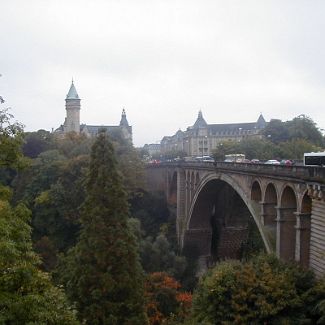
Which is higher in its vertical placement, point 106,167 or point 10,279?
point 106,167

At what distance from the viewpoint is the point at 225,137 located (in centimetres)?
13488

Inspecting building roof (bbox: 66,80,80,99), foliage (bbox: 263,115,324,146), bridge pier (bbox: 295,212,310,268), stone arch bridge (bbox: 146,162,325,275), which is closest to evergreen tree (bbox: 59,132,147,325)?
stone arch bridge (bbox: 146,162,325,275)

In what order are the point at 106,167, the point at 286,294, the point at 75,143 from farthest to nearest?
the point at 75,143 < the point at 106,167 < the point at 286,294

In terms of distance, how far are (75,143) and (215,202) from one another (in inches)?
842

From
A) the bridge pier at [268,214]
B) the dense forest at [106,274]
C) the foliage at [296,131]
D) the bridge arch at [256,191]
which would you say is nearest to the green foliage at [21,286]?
the dense forest at [106,274]

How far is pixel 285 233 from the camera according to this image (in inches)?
910

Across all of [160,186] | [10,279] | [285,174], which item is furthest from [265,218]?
[160,186]

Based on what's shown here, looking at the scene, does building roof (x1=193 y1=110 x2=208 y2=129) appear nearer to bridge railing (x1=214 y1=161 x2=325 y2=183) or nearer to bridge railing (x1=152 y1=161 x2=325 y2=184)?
bridge railing (x1=152 y1=161 x2=325 y2=184)

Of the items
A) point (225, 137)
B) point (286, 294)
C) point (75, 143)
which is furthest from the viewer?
point (225, 137)

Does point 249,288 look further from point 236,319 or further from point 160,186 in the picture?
point 160,186

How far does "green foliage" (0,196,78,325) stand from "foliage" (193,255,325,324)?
26.0 ft

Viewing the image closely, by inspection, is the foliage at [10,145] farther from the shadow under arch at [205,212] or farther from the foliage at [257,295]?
the shadow under arch at [205,212]

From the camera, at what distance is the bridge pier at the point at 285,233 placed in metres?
22.6

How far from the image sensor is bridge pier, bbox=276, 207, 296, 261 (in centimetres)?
2258
